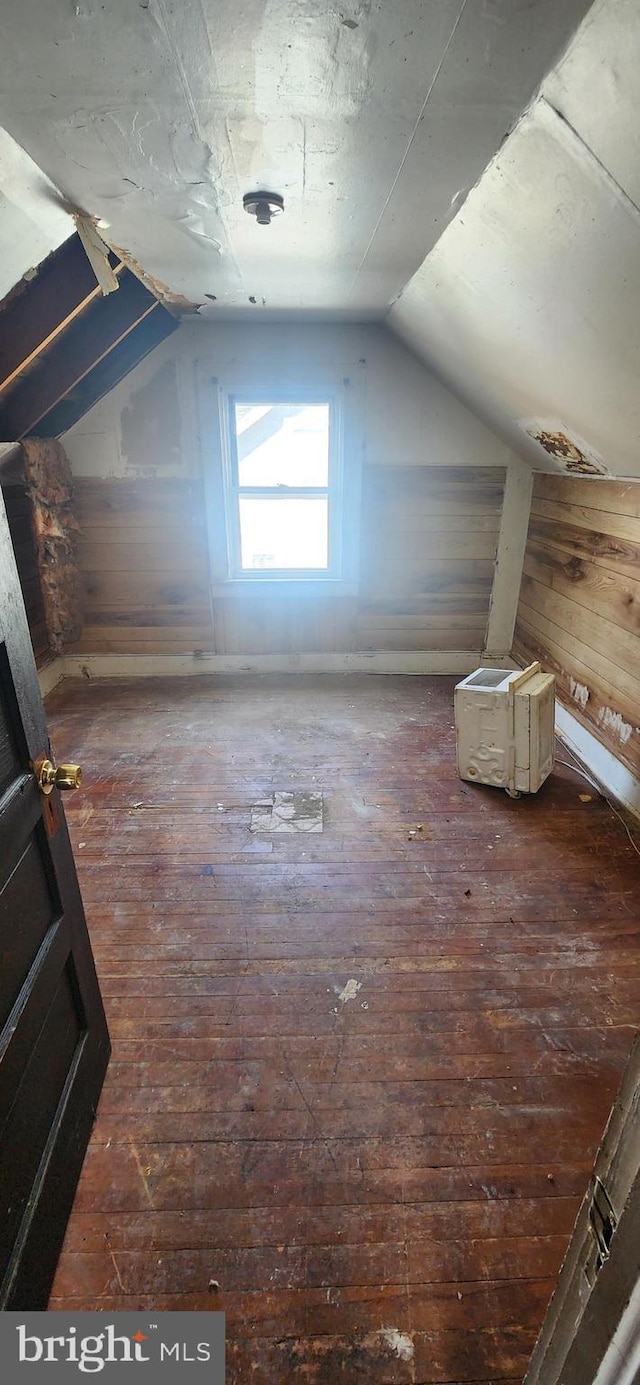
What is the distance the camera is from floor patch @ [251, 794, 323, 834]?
2.55 meters

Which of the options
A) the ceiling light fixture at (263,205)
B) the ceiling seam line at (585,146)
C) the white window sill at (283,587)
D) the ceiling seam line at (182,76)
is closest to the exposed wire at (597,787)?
the white window sill at (283,587)

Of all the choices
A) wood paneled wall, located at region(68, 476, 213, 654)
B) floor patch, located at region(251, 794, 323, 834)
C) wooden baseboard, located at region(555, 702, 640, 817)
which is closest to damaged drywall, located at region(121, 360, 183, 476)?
wood paneled wall, located at region(68, 476, 213, 654)

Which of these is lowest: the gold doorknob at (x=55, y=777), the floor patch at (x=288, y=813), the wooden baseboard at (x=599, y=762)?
the floor patch at (x=288, y=813)

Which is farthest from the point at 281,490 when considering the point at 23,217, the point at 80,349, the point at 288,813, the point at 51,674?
the point at 288,813

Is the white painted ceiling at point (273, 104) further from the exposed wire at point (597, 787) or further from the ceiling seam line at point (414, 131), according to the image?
the exposed wire at point (597, 787)

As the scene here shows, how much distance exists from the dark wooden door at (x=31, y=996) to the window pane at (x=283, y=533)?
9.69 ft

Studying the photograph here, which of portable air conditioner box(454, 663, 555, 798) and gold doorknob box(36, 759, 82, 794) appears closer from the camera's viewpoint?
gold doorknob box(36, 759, 82, 794)

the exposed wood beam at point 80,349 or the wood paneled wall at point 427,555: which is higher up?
the exposed wood beam at point 80,349

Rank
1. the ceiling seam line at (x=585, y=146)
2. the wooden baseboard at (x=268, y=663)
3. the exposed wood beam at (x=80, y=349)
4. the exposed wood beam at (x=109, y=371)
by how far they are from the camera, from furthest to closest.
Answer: the wooden baseboard at (x=268, y=663) → the exposed wood beam at (x=109, y=371) → the exposed wood beam at (x=80, y=349) → the ceiling seam line at (x=585, y=146)

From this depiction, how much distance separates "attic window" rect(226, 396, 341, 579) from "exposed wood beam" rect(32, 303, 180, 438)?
0.58 metres

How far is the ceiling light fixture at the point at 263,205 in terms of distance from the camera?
5.79ft

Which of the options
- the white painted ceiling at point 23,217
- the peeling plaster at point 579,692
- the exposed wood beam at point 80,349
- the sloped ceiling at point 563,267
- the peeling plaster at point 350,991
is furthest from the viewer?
the peeling plaster at point 579,692

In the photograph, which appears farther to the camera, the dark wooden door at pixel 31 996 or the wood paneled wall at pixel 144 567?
the wood paneled wall at pixel 144 567

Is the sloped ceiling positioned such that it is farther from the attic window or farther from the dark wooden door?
the dark wooden door
